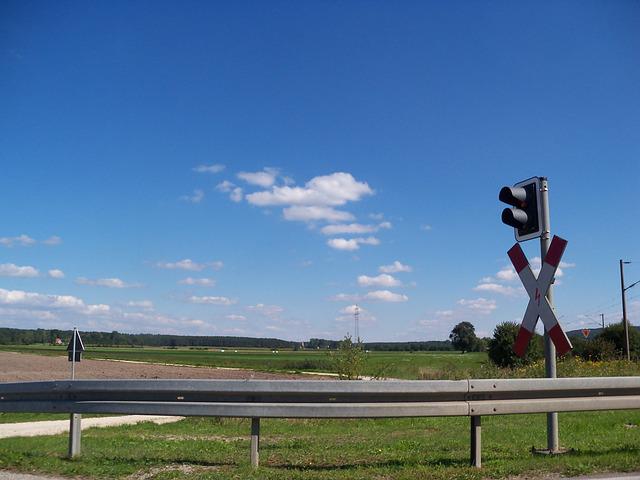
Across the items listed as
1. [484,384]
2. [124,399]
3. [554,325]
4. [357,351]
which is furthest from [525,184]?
[357,351]

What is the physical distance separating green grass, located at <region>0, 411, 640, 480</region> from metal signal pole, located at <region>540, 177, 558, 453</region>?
281 millimetres

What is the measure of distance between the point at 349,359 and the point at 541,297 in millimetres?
16862

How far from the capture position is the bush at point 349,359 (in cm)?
2351

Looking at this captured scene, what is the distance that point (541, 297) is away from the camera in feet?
23.4

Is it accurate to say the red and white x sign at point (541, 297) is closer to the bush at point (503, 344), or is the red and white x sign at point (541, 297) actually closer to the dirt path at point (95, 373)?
the dirt path at point (95, 373)

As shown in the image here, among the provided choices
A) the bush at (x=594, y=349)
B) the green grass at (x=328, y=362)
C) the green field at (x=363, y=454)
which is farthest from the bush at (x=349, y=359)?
the bush at (x=594, y=349)

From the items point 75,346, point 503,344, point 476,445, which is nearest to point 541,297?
point 476,445

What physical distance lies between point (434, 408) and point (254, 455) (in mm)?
1939

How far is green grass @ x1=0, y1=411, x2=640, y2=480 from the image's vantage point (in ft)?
20.8

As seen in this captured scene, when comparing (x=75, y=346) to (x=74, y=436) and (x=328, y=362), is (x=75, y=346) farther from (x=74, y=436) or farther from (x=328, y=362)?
(x=328, y=362)

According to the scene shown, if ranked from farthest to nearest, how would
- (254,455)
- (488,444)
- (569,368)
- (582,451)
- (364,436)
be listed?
(569,368) → (364,436) → (488,444) → (582,451) → (254,455)

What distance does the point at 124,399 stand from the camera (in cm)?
679

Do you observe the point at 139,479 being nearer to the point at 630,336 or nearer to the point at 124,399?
the point at 124,399

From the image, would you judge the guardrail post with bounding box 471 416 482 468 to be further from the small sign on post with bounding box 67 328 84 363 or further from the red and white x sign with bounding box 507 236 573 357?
the small sign on post with bounding box 67 328 84 363
